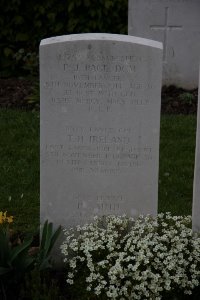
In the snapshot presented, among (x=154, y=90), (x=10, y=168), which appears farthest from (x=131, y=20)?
(x=154, y=90)

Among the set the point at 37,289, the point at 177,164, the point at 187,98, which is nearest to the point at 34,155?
the point at 177,164

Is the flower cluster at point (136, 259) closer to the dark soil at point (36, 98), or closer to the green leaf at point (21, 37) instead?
the dark soil at point (36, 98)

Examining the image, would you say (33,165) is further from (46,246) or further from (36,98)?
(46,246)

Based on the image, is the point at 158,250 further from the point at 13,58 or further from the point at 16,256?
the point at 13,58

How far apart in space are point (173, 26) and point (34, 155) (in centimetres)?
299

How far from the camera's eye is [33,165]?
6.56m

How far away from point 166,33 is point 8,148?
9.63 feet

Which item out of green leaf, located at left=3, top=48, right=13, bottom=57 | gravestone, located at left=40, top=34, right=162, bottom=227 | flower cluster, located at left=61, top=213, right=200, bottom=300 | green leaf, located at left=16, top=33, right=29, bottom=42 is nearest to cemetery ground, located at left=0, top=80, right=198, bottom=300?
flower cluster, located at left=61, top=213, right=200, bottom=300

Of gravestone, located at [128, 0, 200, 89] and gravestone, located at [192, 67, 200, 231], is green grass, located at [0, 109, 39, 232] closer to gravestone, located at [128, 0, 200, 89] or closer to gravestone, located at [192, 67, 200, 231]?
gravestone, located at [192, 67, 200, 231]

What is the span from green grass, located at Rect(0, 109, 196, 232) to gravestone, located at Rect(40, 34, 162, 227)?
84 cm

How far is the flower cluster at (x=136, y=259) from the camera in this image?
396cm

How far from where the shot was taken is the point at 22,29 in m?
10.1

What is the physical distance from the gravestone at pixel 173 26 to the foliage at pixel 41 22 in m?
0.98

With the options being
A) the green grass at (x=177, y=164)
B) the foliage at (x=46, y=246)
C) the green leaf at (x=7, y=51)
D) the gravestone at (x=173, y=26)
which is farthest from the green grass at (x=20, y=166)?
the green leaf at (x=7, y=51)
